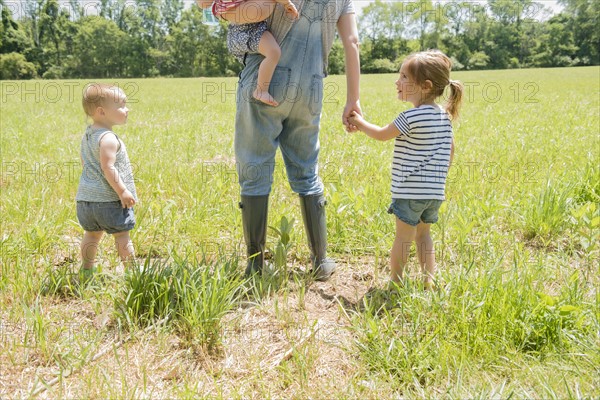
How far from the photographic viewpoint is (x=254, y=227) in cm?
280

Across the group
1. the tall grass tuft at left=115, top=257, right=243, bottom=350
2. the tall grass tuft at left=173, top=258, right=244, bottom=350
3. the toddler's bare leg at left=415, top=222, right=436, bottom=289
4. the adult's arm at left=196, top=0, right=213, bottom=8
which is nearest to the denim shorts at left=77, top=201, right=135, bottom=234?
the tall grass tuft at left=115, top=257, right=243, bottom=350

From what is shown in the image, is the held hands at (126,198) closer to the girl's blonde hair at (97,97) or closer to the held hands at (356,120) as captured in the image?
the girl's blonde hair at (97,97)

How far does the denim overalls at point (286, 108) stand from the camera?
2588 millimetres

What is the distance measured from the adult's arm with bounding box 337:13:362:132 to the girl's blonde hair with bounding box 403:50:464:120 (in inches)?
14.4

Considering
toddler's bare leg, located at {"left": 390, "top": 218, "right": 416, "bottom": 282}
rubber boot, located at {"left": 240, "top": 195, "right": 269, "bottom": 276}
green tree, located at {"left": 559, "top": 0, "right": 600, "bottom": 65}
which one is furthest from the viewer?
green tree, located at {"left": 559, "top": 0, "right": 600, "bottom": 65}

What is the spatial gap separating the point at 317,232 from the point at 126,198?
1.09 m

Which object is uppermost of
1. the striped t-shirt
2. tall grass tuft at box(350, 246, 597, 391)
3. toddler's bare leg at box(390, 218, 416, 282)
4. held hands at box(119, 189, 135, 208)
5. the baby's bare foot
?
the baby's bare foot

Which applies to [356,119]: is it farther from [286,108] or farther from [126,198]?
[126,198]

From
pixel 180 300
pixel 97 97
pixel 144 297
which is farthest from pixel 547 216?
pixel 97 97

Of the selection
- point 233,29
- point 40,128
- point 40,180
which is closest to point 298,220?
point 233,29

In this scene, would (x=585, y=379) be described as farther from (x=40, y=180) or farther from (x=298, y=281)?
(x=40, y=180)

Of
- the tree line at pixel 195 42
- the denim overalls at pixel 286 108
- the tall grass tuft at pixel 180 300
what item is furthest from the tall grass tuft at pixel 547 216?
the tree line at pixel 195 42

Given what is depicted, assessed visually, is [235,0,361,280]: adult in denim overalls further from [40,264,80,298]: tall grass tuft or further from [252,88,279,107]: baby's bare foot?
[40,264,80,298]: tall grass tuft

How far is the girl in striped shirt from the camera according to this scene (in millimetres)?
2434
